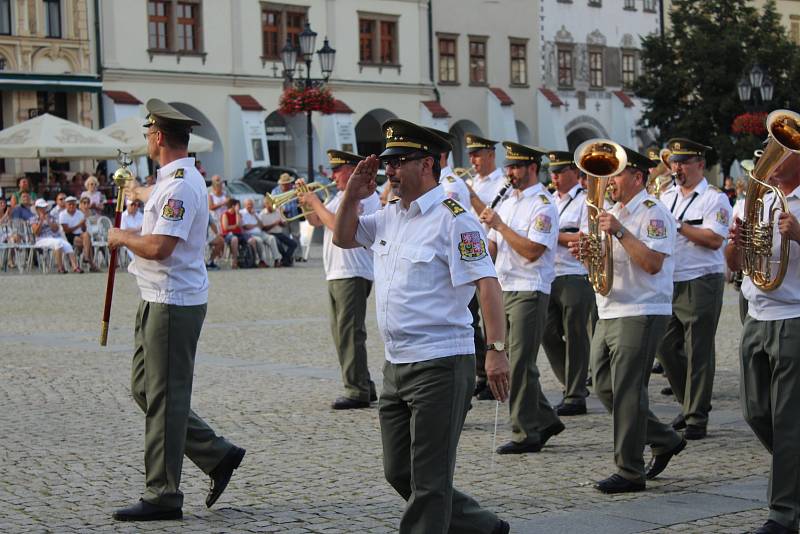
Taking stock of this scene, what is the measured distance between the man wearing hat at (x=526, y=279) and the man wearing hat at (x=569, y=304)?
38.4 inches

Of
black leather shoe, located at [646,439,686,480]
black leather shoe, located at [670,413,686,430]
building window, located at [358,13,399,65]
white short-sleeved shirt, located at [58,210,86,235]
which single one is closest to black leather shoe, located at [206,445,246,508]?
black leather shoe, located at [646,439,686,480]

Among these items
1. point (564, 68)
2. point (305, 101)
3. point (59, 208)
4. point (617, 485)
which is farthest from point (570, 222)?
point (564, 68)

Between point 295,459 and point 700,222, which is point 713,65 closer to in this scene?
point 700,222

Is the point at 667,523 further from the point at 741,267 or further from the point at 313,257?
the point at 313,257

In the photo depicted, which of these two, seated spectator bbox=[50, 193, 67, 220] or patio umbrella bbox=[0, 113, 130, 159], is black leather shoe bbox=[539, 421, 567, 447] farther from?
patio umbrella bbox=[0, 113, 130, 159]

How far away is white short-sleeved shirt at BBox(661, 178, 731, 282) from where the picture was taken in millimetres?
10141

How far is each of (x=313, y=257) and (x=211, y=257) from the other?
16.1 ft

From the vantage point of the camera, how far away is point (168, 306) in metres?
7.28

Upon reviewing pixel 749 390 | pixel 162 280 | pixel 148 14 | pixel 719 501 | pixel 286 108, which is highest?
pixel 148 14

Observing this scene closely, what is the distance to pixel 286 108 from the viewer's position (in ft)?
122

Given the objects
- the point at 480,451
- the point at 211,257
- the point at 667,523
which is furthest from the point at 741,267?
the point at 211,257

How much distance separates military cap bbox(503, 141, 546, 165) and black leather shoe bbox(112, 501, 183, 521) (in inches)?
147

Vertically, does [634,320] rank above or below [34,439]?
above

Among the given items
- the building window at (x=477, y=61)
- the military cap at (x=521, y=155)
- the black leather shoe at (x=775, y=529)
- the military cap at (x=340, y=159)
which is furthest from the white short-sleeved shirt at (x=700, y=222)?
the building window at (x=477, y=61)
